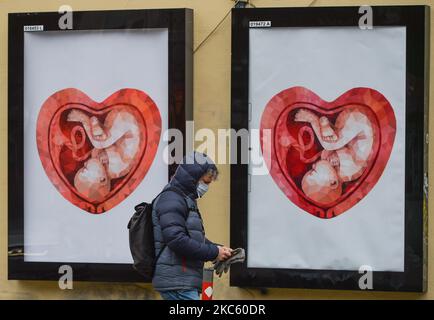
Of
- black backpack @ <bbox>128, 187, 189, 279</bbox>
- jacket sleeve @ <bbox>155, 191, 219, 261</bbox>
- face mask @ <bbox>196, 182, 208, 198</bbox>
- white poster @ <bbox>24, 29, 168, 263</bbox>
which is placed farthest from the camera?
white poster @ <bbox>24, 29, 168, 263</bbox>

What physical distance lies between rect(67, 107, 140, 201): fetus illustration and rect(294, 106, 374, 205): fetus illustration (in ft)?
4.36

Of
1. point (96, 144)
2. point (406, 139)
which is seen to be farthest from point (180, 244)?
point (406, 139)

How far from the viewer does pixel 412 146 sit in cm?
809

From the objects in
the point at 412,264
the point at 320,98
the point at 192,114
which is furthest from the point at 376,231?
the point at 192,114

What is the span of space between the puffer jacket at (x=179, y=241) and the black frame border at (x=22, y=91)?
144 cm

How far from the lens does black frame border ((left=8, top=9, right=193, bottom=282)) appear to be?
27.5 ft

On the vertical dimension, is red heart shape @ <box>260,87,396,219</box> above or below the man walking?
above

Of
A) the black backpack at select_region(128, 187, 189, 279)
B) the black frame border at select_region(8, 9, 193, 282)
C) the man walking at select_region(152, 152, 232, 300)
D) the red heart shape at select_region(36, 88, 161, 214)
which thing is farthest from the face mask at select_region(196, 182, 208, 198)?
the red heart shape at select_region(36, 88, 161, 214)

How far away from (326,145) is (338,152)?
0.34ft

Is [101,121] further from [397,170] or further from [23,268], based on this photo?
[397,170]

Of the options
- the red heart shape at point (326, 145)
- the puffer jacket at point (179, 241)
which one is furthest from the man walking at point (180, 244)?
the red heart shape at point (326, 145)

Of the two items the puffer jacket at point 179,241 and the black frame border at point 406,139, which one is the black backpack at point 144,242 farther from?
the black frame border at point 406,139

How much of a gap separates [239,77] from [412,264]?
6.22 ft

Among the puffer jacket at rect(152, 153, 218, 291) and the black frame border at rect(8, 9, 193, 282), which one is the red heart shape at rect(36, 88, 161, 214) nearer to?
the black frame border at rect(8, 9, 193, 282)
